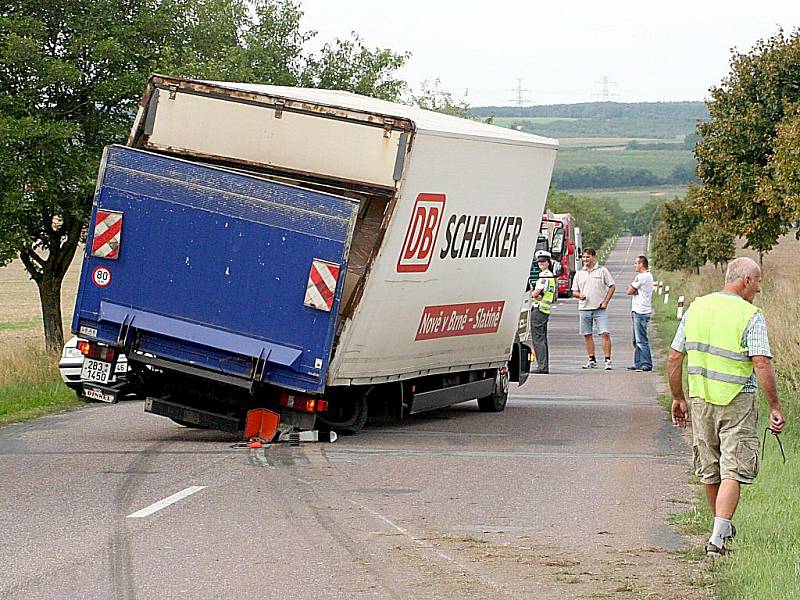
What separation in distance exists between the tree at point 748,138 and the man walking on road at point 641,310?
9335mm

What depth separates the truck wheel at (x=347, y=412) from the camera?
13.2m

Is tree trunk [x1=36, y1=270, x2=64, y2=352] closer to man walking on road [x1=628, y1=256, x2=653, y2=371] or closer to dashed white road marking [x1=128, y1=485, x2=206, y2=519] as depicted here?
man walking on road [x1=628, y1=256, x2=653, y2=371]

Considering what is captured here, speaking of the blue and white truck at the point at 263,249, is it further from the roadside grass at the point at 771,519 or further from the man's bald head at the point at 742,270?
the man's bald head at the point at 742,270

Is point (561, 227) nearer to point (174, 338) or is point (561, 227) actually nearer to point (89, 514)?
point (174, 338)

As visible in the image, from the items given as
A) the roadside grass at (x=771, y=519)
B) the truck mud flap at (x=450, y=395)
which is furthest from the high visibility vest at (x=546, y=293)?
the roadside grass at (x=771, y=519)

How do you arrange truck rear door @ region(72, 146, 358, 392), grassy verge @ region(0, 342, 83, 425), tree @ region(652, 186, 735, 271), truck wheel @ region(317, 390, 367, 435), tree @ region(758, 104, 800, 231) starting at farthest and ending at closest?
tree @ region(652, 186, 735, 271)
tree @ region(758, 104, 800, 231)
grassy verge @ region(0, 342, 83, 425)
truck wheel @ region(317, 390, 367, 435)
truck rear door @ region(72, 146, 358, 392)

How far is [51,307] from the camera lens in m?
23.6

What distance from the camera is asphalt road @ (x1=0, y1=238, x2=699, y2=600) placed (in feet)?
23.2

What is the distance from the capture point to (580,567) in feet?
24.7

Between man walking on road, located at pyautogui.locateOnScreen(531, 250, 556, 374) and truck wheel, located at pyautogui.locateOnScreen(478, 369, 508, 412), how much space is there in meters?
5.39

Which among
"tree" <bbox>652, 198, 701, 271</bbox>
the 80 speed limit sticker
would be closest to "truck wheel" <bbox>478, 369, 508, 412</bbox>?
the 80 speed limit sticker

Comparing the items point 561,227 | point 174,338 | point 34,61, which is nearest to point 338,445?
point 174,338

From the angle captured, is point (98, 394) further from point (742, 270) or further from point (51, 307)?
point (51, 307)

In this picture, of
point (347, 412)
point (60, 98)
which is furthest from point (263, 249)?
point (60, 98)
